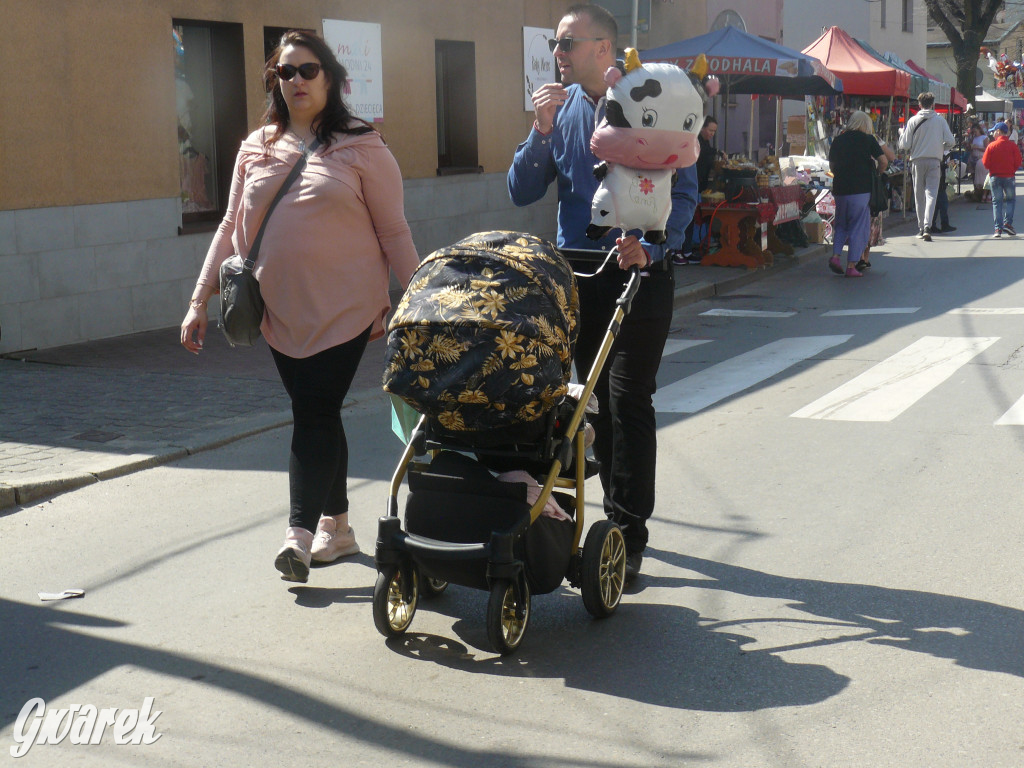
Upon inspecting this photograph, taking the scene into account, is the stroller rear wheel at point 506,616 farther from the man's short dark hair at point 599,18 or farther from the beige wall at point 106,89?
the beige wall at point 106,89

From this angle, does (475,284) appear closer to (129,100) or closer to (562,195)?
(562,195)

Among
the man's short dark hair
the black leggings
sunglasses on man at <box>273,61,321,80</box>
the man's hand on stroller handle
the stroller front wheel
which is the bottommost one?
the stroller front wheel

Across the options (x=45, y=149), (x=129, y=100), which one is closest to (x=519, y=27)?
(x=129, y=100)

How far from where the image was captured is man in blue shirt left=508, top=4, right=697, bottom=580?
4.39m

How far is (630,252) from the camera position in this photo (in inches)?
164

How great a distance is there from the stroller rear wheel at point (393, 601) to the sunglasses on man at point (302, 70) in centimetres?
177

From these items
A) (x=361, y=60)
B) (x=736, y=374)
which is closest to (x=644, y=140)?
(x=736, y=374)

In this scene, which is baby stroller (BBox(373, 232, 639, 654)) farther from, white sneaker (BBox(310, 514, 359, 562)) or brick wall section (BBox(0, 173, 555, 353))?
brick wall section (BBox(0, 173, 555, 353))

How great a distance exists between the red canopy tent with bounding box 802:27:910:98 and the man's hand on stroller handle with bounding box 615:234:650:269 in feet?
61.4

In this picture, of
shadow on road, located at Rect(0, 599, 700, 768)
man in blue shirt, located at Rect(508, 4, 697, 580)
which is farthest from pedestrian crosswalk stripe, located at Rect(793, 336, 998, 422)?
shadow on road, located at Rect(0, 599, 700, 768)

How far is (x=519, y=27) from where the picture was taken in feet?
53.7

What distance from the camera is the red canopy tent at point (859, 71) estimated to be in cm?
2168

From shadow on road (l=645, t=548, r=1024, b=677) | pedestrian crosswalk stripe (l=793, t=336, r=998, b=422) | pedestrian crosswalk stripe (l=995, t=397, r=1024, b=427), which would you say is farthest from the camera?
pedestrian crosswalk stripe (l=793, t=336, r=998, b=422)

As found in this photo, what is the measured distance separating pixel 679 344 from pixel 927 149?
10.1 m
